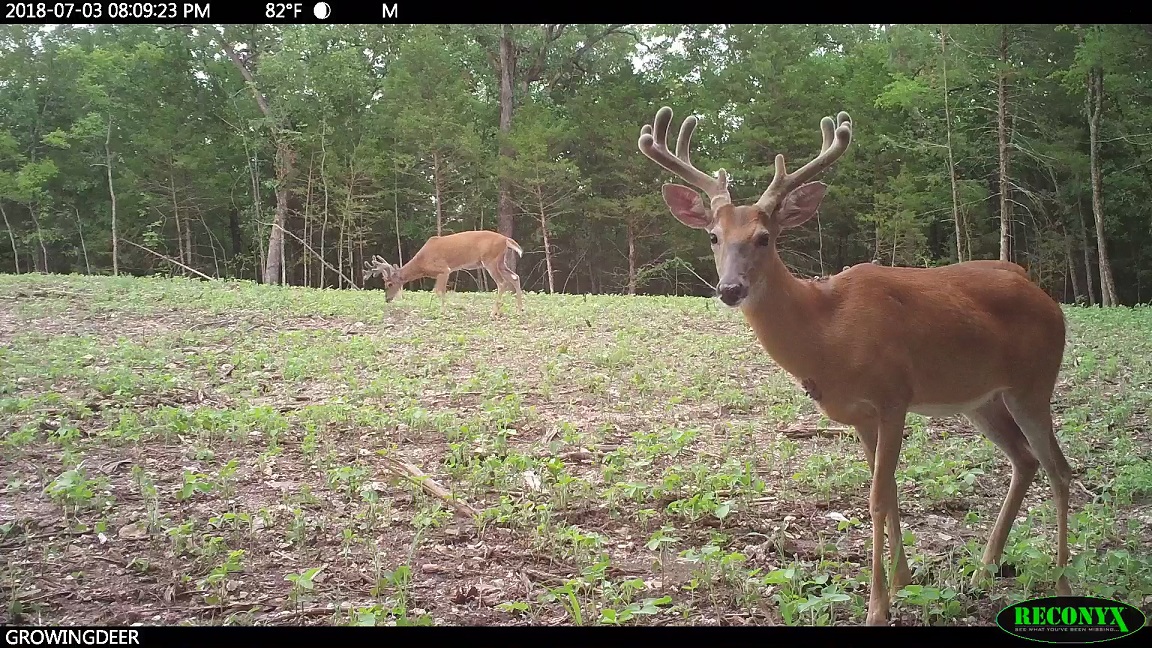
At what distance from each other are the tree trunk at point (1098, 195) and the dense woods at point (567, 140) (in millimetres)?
10

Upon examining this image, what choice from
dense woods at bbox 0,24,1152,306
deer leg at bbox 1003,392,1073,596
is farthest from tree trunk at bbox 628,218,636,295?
deer leg at bbox 1003,392,1073,596

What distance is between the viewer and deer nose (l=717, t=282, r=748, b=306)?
169 cm

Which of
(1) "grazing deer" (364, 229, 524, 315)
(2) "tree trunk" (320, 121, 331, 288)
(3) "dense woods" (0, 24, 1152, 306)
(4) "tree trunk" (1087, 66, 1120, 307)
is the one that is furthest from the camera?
(1) "grazing deer" (364, 229, 524, 315)

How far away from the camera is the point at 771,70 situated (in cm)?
A: 281

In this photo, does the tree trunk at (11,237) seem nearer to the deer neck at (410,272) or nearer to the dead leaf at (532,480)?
the deer neck at (410,272)

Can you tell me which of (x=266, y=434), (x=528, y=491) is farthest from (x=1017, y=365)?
(x=266, y=434)

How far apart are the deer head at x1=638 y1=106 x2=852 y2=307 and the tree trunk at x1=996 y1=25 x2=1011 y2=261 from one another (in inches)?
51.9

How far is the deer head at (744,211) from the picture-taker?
1.73 meters

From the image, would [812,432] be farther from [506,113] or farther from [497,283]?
[497,283]
